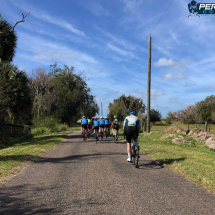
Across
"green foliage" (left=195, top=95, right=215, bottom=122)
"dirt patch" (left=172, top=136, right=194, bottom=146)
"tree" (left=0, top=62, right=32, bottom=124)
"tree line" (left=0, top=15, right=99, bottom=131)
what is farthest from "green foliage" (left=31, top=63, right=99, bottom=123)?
"green foliage" (left=195, top=95, right=215, bottom=122)

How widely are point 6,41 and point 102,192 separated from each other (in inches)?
690

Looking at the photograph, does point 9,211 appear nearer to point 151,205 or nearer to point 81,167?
point 151,205

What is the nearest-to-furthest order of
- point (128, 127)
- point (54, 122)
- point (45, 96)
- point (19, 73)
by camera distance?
point (128, 127)
point (19, 73)
point (54, 122)
point (45, 96)

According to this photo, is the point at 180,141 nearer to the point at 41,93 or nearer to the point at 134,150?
the point at 134,150

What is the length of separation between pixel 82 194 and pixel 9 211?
1454 mm

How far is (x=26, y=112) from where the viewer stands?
18.0 meters

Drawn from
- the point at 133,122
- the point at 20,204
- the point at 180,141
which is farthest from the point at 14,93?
the point at 20,204

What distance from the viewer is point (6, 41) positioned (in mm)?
17859

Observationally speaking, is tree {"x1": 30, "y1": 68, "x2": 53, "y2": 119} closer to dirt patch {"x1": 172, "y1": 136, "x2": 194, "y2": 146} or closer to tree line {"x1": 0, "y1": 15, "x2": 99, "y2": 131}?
tree line {"x1": 0, "y1": 15, "x2": 99, "y2": 131}

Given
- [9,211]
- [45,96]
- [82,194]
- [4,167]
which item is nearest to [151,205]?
[82,194]

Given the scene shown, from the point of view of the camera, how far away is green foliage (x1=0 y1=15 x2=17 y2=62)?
704 inches

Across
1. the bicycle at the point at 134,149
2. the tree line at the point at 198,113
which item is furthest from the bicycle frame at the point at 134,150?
the tree line at the point at 198,113

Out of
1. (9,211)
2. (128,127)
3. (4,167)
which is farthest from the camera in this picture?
(128,127)

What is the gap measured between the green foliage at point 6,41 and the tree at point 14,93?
2.06 m
